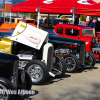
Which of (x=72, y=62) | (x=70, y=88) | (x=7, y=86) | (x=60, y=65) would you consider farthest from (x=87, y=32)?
(x=7, y=86)

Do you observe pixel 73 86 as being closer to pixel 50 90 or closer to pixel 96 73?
pixel 50 90

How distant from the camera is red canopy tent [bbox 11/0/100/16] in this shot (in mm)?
13836

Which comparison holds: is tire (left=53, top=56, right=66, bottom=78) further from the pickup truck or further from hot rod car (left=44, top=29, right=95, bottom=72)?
the pickup truck

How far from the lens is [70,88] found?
6.59 metres

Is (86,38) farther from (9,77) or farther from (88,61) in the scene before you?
(9,77)

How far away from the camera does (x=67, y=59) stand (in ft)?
29.2

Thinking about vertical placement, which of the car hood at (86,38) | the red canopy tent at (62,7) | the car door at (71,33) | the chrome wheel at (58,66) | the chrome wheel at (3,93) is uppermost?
the red canopy tent at (62,7)

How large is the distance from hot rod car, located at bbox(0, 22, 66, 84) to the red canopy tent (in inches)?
267

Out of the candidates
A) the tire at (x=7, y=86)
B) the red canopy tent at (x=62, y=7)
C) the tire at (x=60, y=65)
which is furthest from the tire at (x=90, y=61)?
the tire at (x=7, y=86)

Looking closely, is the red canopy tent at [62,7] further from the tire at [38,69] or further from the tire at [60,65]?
the tire at [38,69]

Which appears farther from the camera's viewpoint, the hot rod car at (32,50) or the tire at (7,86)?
the hot rod car at (32,50)

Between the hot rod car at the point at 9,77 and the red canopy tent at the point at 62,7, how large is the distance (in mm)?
9072

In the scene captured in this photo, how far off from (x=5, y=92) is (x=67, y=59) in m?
4.57

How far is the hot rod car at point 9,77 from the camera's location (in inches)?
180
